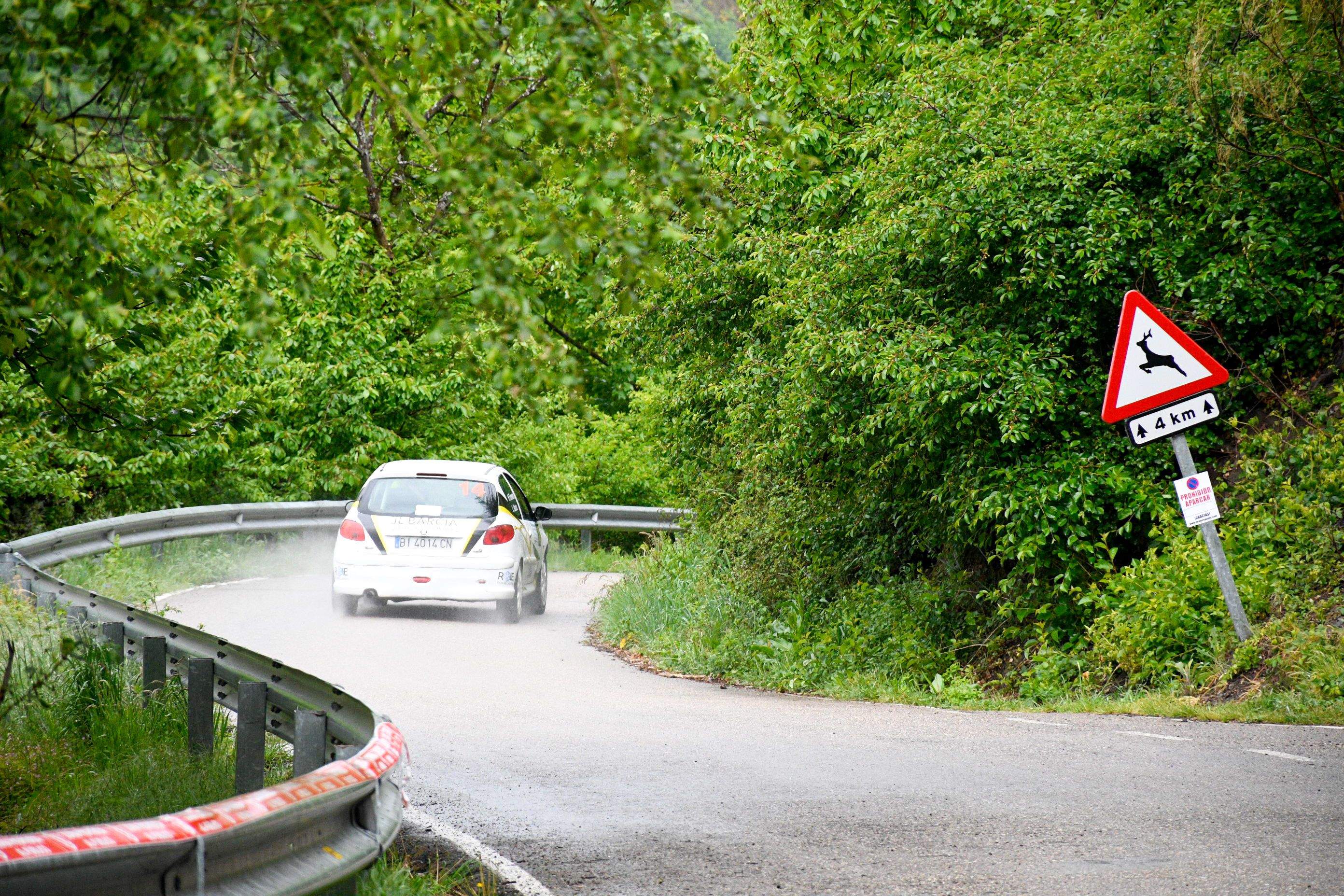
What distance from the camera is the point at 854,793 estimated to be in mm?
6867

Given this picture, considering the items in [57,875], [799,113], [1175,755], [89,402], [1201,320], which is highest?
[799,113]

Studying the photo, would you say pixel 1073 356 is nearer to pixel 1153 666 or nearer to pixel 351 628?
pixel 1153 666

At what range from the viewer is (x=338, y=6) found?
4090mm

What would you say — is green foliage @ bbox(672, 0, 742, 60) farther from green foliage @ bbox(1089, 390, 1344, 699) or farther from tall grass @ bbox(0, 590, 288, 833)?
green foliage @ bbox(1089, 390, 1344, 699)

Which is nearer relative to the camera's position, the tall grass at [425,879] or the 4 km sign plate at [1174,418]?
the tall grass at [425,879]

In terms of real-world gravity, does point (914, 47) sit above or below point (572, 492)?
above

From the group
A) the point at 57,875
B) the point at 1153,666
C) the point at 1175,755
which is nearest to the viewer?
the point at 57,875

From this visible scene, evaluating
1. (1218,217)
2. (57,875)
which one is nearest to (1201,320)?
(1218,217)

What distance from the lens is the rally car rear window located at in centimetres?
1578

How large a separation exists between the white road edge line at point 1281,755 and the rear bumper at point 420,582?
9.65m

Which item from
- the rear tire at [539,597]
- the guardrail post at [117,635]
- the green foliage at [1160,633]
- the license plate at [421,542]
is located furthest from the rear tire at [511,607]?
the guardrail post at [117,635]

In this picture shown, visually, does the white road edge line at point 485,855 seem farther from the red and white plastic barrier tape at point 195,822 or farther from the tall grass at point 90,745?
the red and white plastic barrier tape at point 195,822

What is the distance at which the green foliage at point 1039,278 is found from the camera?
11.2 metres

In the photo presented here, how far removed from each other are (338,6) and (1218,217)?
914cm
